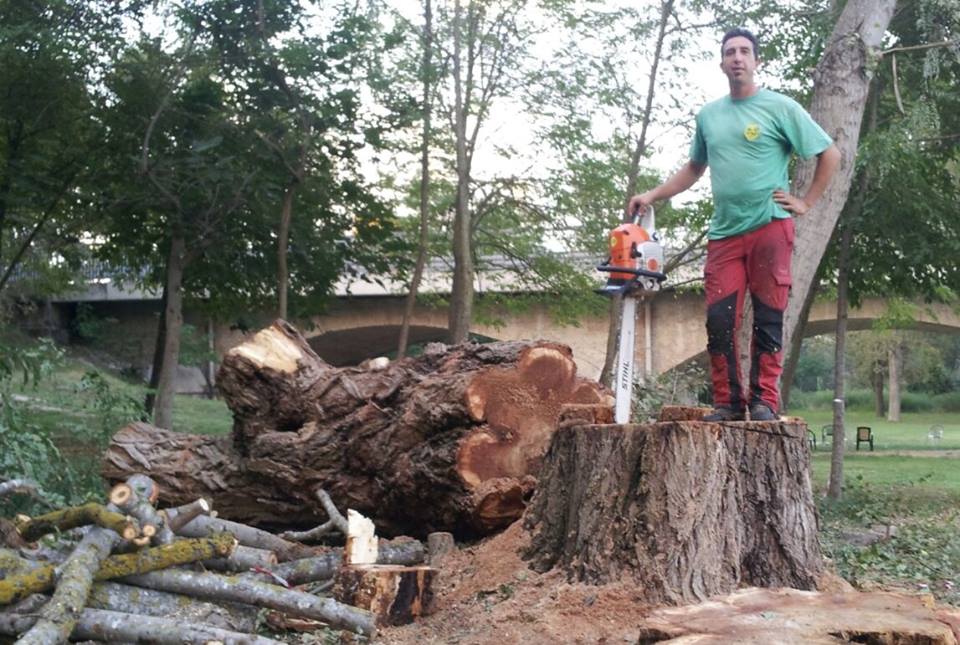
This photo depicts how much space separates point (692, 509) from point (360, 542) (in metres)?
1.92

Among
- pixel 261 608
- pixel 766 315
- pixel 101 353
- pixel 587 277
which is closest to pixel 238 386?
pixel 261 608

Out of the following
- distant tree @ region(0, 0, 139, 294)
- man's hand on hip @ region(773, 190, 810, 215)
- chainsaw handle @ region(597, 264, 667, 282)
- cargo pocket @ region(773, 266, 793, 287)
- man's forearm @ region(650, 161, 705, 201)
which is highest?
distant tree @ region(0, 0, 139, 294)

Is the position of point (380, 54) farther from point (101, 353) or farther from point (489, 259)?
point (101, 353)

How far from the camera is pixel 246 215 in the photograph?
1460cm

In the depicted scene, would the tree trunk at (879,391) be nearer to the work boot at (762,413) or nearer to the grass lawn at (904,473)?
the grass lawn at (904,473)

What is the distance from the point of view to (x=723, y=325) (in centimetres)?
573

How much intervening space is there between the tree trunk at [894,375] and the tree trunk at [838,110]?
121 feet

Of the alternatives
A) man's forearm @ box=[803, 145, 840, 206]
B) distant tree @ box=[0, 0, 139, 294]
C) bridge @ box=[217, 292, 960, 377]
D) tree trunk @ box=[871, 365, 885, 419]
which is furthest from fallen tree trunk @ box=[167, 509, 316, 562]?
tree trunk @ box=[871, 365, 885, 419]

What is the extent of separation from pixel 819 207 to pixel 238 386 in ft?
14.8

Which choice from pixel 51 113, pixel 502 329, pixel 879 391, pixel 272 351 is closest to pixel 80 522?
pixel 272 351

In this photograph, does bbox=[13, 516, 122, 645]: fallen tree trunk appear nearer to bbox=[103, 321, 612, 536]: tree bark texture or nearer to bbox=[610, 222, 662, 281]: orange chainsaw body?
bbox=[103, 321, 612, 536]: tree bark texture

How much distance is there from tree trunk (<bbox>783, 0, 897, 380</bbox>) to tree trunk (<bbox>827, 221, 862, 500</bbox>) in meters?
4.16

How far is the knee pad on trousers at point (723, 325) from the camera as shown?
18.8ft

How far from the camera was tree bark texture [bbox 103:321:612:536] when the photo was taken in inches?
291
